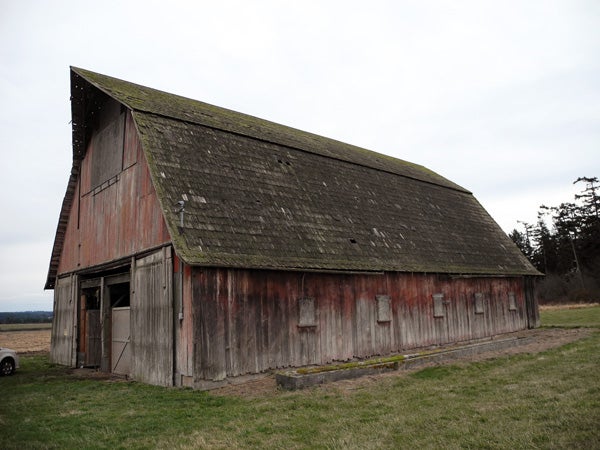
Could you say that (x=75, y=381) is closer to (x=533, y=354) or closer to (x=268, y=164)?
(x=268, y=164)

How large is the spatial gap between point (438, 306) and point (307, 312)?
743 cm

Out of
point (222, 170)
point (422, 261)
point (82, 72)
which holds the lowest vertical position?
point (422, 261)

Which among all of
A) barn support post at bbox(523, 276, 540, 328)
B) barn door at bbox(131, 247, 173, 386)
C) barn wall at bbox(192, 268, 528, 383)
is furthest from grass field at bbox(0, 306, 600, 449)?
barn support post at bbox(523, 276, 540, 328)

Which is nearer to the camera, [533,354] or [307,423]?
[307,423]

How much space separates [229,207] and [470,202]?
19432 mm

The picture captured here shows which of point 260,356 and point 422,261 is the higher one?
point 422,261

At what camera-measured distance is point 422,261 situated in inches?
770

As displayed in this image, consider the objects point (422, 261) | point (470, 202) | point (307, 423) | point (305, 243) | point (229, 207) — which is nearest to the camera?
point (307, 423)

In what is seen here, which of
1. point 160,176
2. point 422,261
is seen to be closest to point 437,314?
point 422,261

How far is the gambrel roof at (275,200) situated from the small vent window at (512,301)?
3.93 ft

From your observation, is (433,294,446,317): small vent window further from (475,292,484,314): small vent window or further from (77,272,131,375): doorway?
(77,272,131,375): doorway

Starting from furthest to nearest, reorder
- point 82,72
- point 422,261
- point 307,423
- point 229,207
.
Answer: point 422,261
point 82,72
point 229,207
point 307,423

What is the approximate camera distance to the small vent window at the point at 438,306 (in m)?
19.6

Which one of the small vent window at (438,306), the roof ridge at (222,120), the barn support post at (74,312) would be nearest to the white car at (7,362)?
the barn support post at (74,312)
